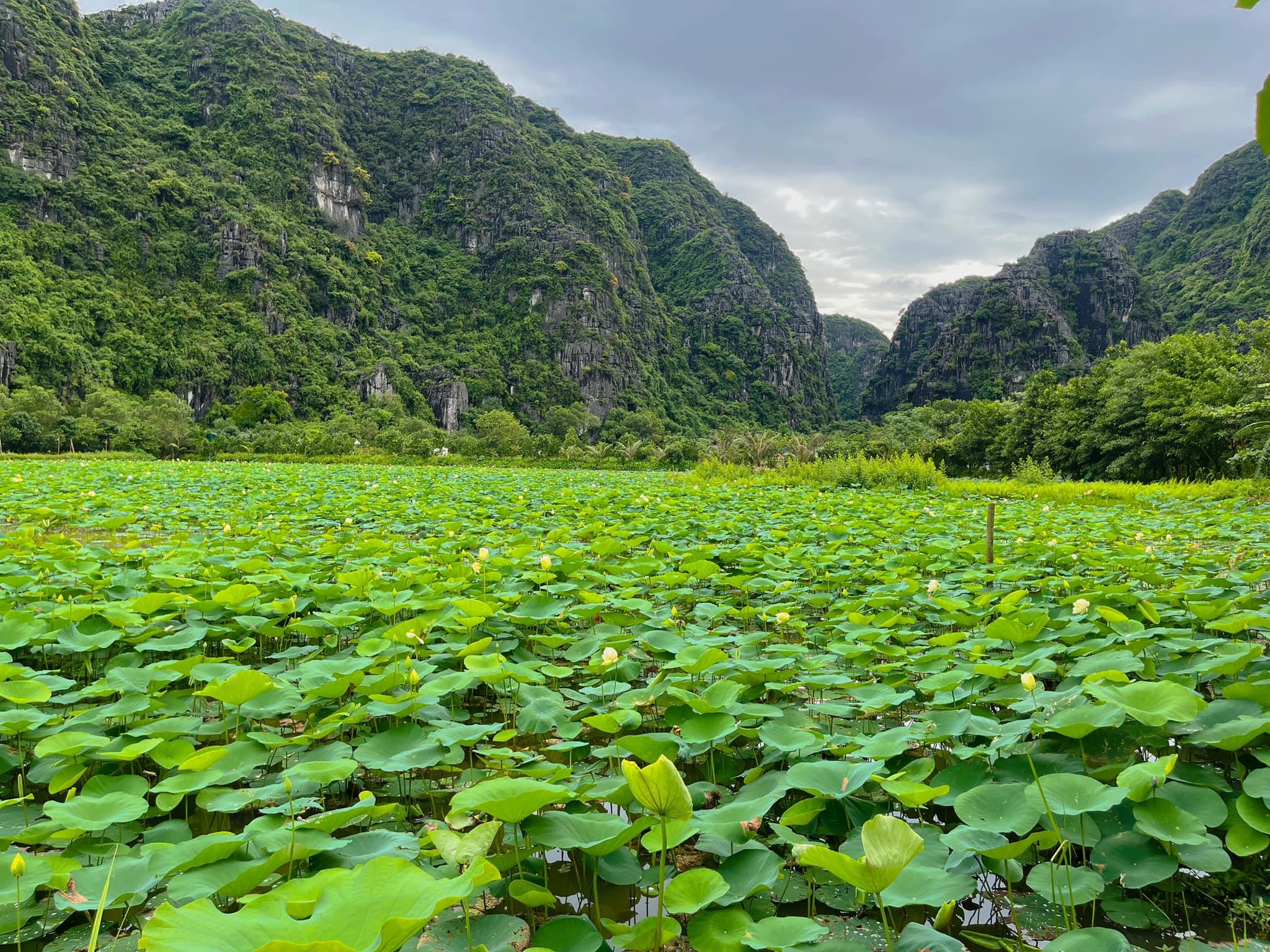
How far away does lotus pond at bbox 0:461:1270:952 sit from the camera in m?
1.15

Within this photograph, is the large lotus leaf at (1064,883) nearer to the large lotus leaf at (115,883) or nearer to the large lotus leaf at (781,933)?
the large lotus leaf at (781,933)

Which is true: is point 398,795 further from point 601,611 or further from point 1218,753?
point 1218,753

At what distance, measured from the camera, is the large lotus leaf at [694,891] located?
3.58 ft

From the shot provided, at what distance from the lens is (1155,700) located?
157cm

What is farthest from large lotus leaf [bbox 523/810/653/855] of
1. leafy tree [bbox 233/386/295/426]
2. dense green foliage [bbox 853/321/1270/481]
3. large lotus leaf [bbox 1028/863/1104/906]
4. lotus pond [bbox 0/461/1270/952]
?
leafy tree [bbox 233/386/295/426]

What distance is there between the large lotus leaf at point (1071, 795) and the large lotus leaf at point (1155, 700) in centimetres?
30

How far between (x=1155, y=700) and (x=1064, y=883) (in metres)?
0.57

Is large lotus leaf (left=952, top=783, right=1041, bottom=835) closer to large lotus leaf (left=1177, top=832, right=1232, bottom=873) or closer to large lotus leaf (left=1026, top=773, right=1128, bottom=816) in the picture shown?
large lotus leaf (left=1026, top=773, right=1128, bottom=816)

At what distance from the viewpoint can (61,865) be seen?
48.8 inches

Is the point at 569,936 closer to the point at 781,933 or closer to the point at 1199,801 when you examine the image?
the point at 781,933

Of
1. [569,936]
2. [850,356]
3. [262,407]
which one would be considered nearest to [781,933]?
[569,936]

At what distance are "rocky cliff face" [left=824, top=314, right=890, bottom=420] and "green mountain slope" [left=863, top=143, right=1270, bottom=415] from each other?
106 ft

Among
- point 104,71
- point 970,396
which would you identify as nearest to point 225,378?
point 104,71

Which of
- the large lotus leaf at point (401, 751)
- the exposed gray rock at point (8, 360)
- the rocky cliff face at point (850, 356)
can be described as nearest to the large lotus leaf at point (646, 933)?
the large lotus leaf at point (401, 751)
